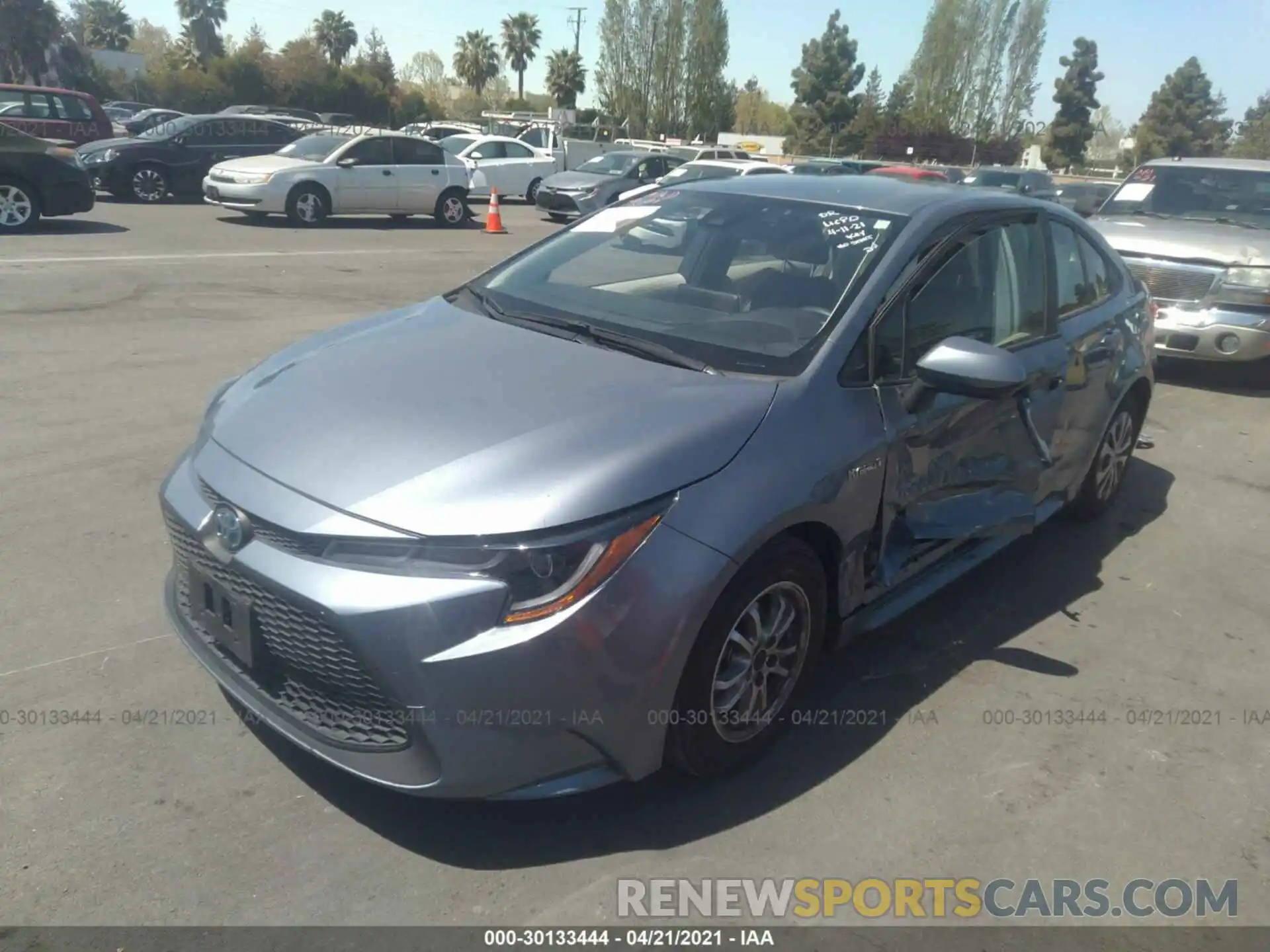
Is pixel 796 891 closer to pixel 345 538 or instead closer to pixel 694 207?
pixel 345 538

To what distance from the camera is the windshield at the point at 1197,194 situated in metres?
9.77

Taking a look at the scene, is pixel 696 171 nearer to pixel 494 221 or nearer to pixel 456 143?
pixel 494 221

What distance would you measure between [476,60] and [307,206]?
234 ft

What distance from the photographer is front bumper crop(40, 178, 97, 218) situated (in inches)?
518

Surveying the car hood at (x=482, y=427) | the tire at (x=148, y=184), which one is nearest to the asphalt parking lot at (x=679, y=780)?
the car hood at (x=482, y=427)

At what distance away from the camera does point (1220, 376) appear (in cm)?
986

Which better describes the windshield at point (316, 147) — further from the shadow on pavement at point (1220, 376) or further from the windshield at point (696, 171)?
the shadow on pavement at point (1220, 376)

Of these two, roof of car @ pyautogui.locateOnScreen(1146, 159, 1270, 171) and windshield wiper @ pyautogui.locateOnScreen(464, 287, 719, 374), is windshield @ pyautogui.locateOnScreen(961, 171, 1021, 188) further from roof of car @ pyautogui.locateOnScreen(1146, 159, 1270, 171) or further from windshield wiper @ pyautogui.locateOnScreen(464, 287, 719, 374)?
windshield wiper @ pyautogui.locateOnScreen(464, 287, 719, 374)

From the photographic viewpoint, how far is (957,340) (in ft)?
11.7

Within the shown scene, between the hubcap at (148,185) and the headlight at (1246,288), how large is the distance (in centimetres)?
1699

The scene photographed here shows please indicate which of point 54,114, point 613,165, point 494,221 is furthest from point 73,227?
point 613,165

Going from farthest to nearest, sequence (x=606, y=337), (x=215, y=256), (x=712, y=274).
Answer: (x=215, y=256) < (x=712, y=274) < (x=606, y=337)

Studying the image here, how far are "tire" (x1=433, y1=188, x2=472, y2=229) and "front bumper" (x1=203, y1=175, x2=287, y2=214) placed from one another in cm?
304

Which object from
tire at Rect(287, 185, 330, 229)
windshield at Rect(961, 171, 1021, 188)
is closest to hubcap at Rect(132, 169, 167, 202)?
tire at Rect(287, 185, 330, 229)
